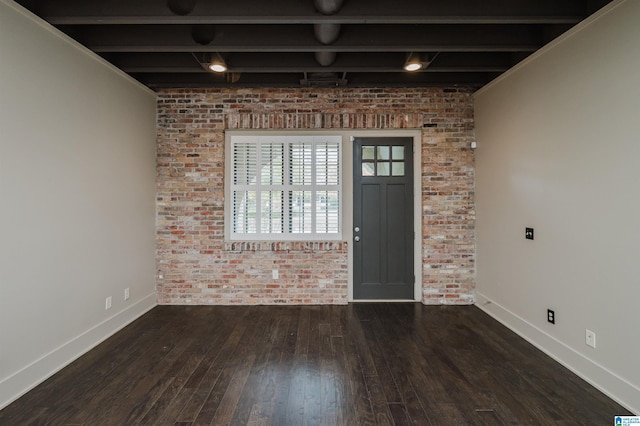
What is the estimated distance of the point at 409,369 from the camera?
2.60 metres

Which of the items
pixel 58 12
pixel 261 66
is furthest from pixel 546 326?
pixel 58 12

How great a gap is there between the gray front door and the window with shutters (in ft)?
1.27

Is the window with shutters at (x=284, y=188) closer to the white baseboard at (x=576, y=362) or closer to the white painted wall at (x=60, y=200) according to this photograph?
the white painted wall at (x=60, y=200)

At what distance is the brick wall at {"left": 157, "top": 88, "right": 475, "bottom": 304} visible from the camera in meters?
4.16

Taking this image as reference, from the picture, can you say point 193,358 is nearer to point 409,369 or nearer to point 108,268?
point 108,268

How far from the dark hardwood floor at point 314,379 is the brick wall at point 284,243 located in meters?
0.63

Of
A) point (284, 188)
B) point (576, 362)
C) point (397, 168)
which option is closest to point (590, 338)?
point (576, 362)

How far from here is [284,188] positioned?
13.7 feet

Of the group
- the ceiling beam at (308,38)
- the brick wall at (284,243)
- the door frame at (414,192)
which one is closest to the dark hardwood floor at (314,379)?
the brick wall at (284,243)

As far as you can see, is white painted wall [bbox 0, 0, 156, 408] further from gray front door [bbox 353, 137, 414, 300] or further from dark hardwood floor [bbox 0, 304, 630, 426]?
gray front door [bbox 353, 137, 414, 300]

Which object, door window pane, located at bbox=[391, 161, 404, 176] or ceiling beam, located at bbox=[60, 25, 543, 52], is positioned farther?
door window pane, located at bbox=[391, 161, 404, 176]

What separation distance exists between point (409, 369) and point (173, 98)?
421 centimetres

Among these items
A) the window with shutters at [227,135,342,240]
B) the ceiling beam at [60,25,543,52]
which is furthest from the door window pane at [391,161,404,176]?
the ceiling beam at [60,25,543,52]

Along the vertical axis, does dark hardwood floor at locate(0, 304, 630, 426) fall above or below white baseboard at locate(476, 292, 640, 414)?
below
